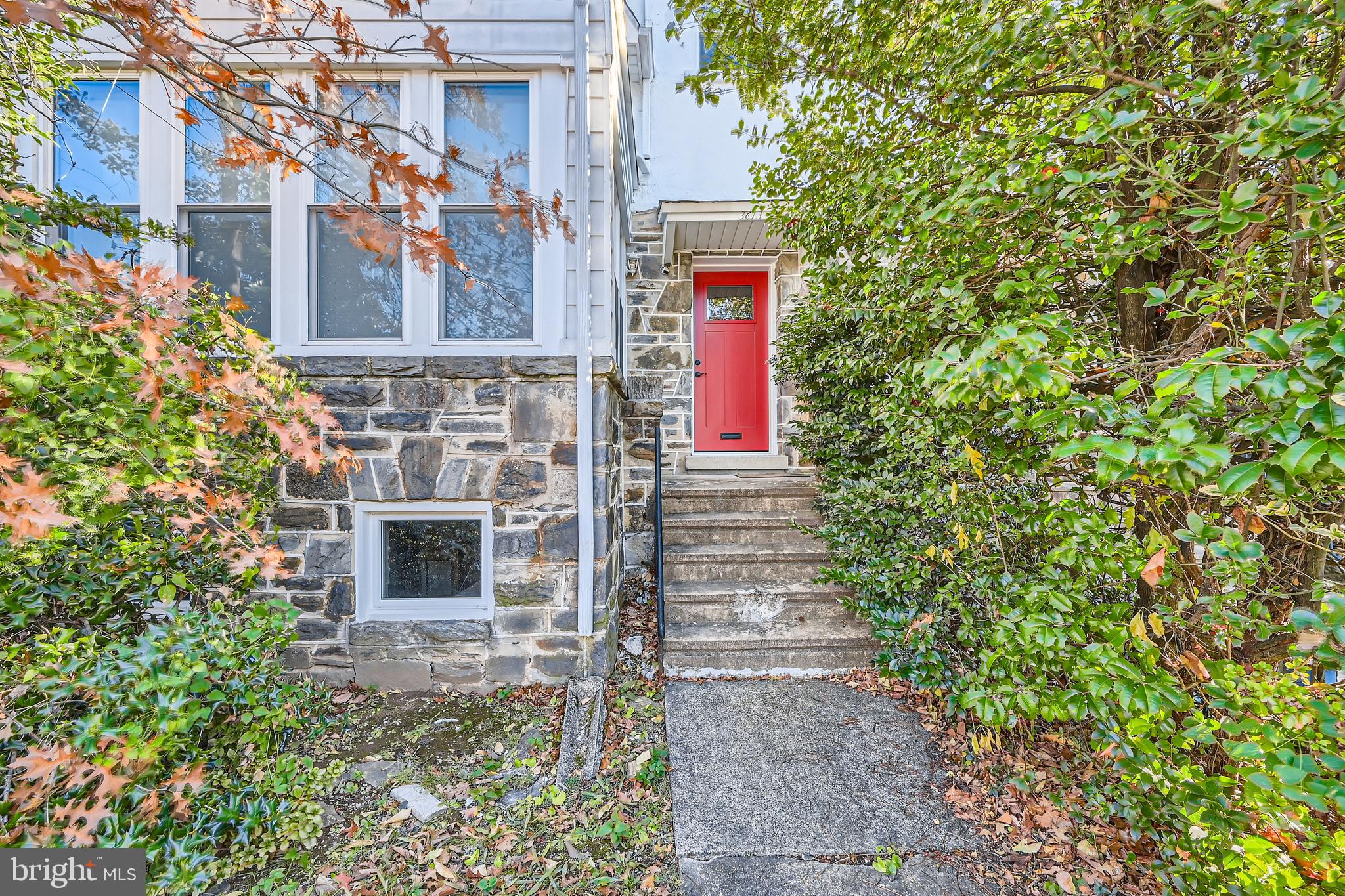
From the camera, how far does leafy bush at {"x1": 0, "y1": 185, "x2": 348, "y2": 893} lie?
4.42 ft

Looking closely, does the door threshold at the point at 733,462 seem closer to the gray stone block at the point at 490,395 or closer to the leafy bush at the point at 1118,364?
the leafy bush at the point at 1118,364

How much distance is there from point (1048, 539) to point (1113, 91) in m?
1.56

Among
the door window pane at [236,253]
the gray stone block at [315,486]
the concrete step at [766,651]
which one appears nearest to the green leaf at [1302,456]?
the concrete step at [766,651]

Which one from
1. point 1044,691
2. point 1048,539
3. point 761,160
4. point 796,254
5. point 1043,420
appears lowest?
point 1044,691

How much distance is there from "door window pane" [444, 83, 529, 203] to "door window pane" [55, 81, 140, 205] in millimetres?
1735

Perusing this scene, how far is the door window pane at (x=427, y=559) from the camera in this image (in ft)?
9.46

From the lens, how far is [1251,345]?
1.01 metres

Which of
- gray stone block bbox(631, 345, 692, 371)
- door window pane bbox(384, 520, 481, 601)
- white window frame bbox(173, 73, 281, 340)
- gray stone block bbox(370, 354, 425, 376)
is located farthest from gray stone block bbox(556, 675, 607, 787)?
gray stone block bbox(631, 345, 692, 371)

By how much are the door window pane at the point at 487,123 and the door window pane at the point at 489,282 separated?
153 millimetres

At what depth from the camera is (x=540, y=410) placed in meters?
2.77

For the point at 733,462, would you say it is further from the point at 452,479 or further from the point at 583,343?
the point at 452,479

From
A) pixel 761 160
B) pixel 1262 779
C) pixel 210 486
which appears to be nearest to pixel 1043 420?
pixel 1262 779

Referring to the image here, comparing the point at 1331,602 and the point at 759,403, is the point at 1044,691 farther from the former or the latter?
the point at 759,403

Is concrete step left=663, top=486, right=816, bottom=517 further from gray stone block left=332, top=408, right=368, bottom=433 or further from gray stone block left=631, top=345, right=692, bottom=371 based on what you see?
gray stone block left=332, top=408, right=368, bottom=433
